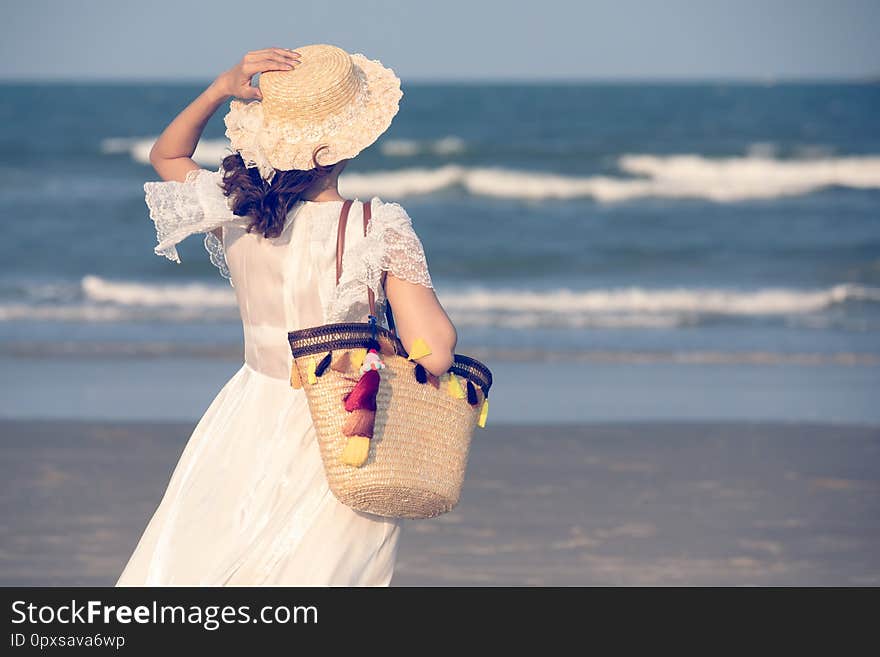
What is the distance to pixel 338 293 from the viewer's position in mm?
2807

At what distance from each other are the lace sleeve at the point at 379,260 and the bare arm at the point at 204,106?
0.37 m

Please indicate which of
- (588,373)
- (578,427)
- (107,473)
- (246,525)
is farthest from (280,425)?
(588,373)

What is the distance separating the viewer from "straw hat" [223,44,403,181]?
9.25 ft

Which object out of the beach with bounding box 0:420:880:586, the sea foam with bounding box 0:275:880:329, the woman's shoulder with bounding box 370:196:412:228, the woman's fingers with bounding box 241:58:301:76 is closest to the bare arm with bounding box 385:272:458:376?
the woman's shoulder with bounding box 370:196:412:228

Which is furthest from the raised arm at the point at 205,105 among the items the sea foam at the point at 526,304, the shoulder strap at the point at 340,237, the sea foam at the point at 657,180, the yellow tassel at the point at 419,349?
the sea foam at the point at 657,180

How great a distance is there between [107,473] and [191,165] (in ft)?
13.8

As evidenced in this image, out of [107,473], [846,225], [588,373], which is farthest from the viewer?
[846,225]

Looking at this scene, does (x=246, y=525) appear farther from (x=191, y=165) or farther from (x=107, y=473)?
(x=107, y=473)

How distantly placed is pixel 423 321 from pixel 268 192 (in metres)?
0.45

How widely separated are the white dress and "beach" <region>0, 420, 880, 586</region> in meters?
2.39

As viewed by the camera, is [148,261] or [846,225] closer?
[148,261]

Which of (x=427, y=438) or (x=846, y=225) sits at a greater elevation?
(x=846, y=225)

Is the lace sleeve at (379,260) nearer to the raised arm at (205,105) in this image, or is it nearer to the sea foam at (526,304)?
the raised arm at (205,105)

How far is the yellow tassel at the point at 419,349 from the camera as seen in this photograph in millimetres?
2725
